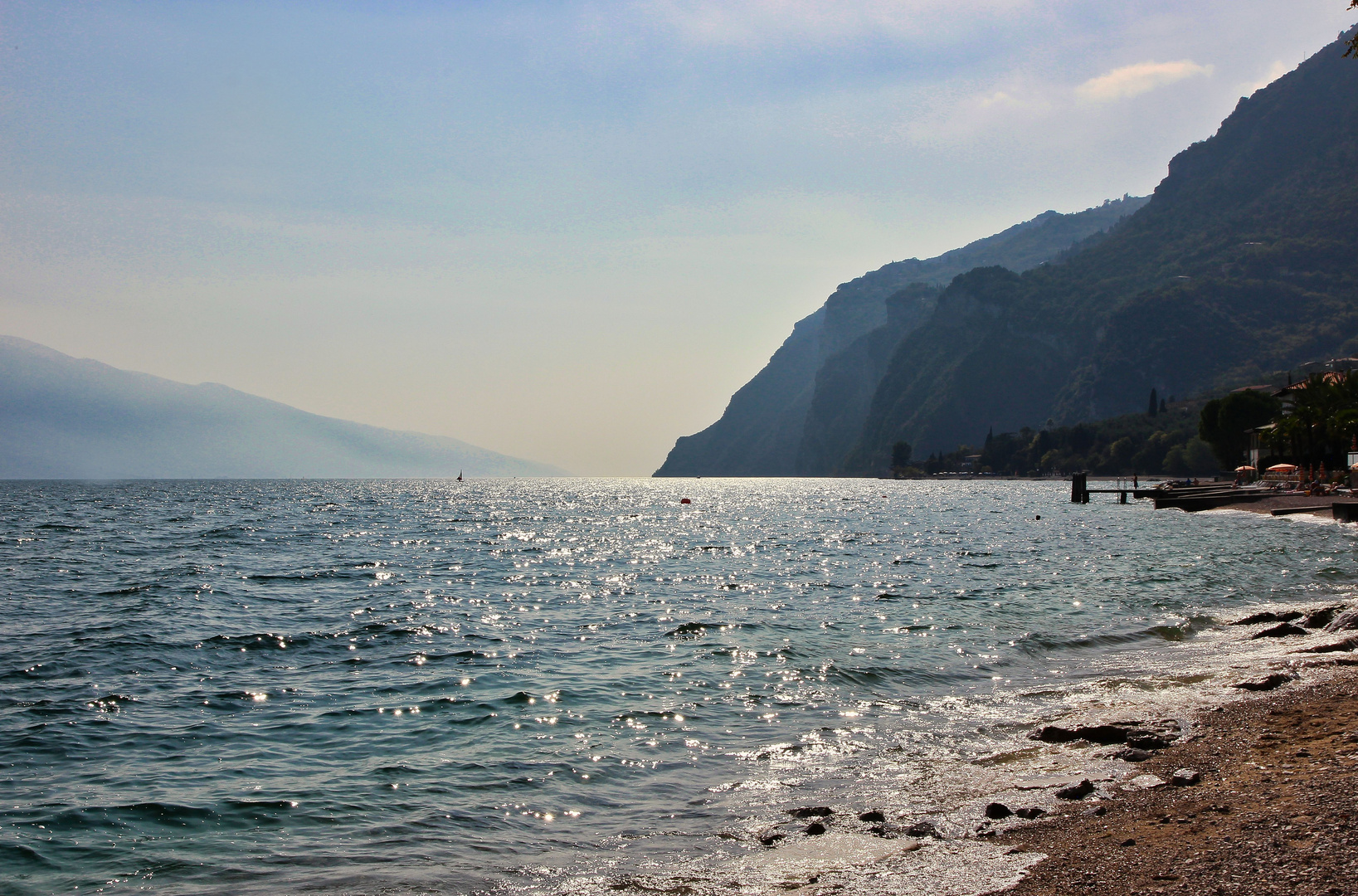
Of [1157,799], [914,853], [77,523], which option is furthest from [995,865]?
[77,523]

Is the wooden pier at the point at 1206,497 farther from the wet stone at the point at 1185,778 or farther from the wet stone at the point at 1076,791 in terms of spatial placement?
the wet stone at the point at 1076,791

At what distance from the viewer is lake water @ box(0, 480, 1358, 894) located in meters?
9.82

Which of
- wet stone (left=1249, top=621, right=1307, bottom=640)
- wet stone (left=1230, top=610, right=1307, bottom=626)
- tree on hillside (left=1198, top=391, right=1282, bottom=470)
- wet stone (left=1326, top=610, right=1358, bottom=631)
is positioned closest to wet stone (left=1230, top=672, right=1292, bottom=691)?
wet stone (left=1326, top=610, right=1358, bottom=631)

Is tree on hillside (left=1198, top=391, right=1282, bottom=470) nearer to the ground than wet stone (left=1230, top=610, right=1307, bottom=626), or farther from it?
farther from it

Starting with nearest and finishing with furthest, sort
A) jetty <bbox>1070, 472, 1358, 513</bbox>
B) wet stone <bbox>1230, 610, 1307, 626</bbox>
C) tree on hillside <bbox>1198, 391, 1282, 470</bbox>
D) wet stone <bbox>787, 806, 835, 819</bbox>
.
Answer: wet stone <bbox>787, 806, 835, 819</bbox> < wet stone <bbox>1230, 610, 1307, 626</bbox> < jetty <bbox>1070, 472, 1358, 513</bbox> < tree on hillside <bbox>1198, 391, 1282, 470</bbox>

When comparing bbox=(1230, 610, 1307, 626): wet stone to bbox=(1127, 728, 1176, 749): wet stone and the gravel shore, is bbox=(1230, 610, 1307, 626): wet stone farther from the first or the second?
bbox=(1127, 728, 1176, 749): wet stone

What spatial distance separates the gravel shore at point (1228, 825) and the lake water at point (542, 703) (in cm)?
87

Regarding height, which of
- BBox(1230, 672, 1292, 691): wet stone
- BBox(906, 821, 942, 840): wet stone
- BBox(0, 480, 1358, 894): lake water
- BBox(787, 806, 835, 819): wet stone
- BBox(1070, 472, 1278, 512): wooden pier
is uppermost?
BBox(1070, 472, 1278, 512): wooden pier

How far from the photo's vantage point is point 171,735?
14141 mm

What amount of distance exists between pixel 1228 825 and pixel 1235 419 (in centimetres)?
14029

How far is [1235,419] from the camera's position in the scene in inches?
4963

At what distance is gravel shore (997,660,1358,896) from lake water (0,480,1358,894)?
87 cm

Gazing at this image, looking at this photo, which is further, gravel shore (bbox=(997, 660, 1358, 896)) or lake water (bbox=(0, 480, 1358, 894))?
lake water (bbox=(0, 480, 1358, 894))

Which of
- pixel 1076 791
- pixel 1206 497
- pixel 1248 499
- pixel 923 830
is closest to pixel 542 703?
pixel 923 830
